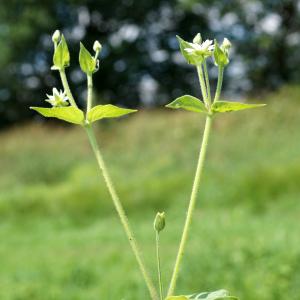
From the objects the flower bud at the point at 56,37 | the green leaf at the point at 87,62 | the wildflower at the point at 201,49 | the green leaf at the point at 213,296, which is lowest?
the green leaf at the point at 213,296

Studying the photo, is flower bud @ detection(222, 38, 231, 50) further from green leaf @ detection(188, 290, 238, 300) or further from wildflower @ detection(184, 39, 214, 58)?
green leaf @ detection(188, 290, 238, 300)

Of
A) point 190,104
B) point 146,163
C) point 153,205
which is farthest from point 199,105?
point 146,163

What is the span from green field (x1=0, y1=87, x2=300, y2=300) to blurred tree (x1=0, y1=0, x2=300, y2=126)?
23.5ft

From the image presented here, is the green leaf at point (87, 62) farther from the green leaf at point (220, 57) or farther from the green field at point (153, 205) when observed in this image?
the green field at point (153, 205)

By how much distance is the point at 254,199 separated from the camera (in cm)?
878

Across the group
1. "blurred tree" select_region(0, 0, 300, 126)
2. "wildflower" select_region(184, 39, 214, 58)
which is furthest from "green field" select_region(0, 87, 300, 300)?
"blurred tree" select_region(0, 0, 300, 126)

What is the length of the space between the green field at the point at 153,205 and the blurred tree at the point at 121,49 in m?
7.15

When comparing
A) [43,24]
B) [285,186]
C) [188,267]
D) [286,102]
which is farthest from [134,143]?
[43,24]

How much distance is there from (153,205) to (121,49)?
16.2 meters

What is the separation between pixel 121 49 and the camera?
25.0 metres

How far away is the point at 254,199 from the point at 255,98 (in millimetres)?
8144

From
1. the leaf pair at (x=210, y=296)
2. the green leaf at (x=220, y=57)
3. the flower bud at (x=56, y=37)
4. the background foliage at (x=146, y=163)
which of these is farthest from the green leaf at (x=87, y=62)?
the background foliage at (x=146, y=163)

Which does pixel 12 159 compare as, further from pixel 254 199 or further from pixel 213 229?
pixel 213 229

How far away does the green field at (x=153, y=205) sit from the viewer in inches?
206
